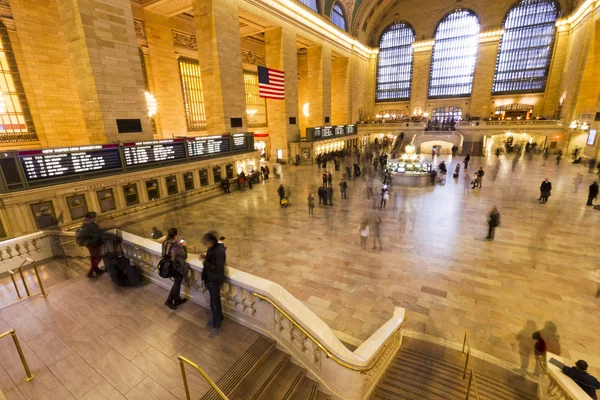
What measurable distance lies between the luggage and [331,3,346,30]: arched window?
3233cm

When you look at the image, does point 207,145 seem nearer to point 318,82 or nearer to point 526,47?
point 318,82

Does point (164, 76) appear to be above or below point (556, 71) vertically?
below

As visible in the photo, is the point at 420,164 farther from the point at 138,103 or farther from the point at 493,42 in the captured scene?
the point at 493,42

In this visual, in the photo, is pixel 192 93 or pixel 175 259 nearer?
pixel 175 259

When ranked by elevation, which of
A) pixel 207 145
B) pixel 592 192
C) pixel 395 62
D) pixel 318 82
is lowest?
pixel 592 192

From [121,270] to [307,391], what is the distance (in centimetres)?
366

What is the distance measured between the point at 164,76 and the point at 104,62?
943 centimetres

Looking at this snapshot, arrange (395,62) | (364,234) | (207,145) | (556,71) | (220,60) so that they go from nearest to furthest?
(364,234), (207,145), (220,60), (556,71), (395,62)

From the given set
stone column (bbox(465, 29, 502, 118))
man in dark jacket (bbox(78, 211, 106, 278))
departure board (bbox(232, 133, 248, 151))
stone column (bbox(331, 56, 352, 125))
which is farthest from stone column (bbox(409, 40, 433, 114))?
man in dark jacket (bbox(78, 211, 106, 278))

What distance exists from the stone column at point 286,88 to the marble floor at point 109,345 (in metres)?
20.3

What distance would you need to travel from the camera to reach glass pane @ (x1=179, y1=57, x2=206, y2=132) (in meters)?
21.5

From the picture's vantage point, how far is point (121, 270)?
4.62 metres

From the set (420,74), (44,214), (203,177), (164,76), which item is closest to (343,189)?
(203,177)

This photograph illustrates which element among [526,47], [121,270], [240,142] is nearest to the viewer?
[121,270]
